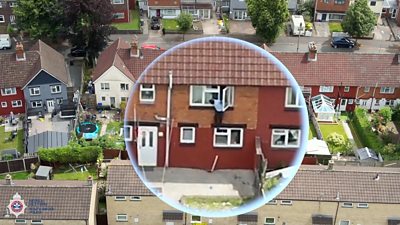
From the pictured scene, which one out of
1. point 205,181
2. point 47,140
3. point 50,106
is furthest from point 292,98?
point 50,106

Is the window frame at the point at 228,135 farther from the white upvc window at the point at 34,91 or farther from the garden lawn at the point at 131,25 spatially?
the garden lawn at the point at 131,25

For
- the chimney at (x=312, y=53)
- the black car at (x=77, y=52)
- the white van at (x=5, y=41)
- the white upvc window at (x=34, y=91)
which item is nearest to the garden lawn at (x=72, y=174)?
the white upvc window at (x=34, y=91)

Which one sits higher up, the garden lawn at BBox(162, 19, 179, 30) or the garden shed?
the garden lawn at BBox(162, 19, 179, 30)

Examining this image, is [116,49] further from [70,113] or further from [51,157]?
[51,157]

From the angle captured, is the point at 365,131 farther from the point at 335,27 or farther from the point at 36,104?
the point at 36,104

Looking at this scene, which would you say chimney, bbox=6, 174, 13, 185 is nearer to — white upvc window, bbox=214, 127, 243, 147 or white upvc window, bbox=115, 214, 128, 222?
white upvc window, bbox=115, 214, 128, 222

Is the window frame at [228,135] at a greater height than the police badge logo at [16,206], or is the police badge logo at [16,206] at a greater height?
the window frame at [228,135]

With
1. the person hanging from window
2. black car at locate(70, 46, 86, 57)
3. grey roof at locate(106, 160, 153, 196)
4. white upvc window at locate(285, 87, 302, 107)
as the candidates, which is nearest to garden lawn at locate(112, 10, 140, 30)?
black car at locate(70, 46, 86, 57)
